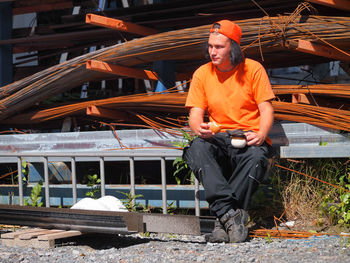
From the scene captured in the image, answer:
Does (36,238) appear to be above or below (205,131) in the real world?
below

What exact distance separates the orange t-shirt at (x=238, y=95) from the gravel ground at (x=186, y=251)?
2.89 feet

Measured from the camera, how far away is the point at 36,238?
424 cm

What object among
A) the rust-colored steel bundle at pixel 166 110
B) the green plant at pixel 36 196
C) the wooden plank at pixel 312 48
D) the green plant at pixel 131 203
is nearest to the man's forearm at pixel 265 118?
the rust-colored steel bundle at pixel 166 110

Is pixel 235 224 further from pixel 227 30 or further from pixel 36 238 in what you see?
pixel 36 238

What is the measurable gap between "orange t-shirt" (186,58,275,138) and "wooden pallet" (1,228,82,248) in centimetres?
140

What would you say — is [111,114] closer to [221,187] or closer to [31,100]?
[31,100]

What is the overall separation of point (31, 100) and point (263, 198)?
287 cm

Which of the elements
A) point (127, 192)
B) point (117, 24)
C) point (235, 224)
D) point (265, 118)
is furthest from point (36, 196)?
point (265, 118)

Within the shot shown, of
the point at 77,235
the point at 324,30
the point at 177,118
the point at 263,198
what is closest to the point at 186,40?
the point at 177,118

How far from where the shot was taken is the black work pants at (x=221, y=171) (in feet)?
12.6

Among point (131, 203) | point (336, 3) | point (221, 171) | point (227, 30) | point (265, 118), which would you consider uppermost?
point (336, 3)

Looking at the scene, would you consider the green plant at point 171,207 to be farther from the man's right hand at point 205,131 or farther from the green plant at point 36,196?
the green plant at point 36,196

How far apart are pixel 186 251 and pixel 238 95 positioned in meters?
1.19

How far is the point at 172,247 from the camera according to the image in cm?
386
